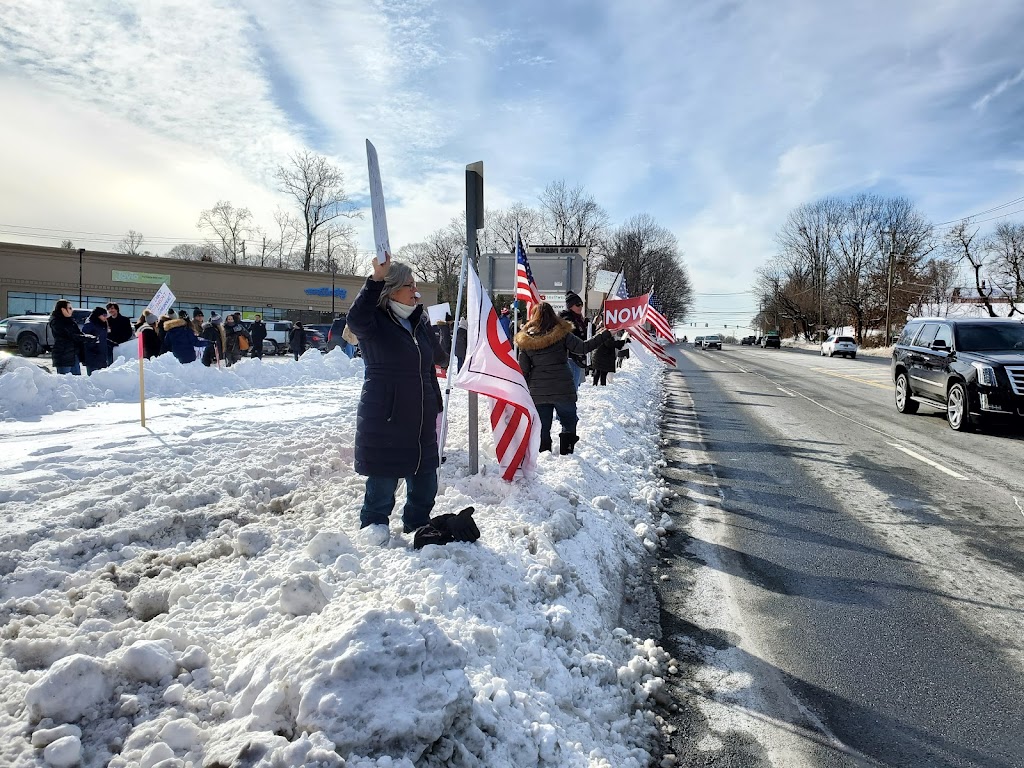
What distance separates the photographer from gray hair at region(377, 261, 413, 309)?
393 centimetres

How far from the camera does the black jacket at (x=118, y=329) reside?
563 inches

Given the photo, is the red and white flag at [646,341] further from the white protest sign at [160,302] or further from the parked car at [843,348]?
the parked car at [843,348]

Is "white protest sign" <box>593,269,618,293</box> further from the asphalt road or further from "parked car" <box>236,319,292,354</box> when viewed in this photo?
the asphalt road

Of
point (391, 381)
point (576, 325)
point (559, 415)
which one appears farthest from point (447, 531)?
point (576, 325)

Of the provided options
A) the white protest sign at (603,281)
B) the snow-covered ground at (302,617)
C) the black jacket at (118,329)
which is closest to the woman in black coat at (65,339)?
the black jacket at (118,329)

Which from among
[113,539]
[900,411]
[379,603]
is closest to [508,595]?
[379,603]

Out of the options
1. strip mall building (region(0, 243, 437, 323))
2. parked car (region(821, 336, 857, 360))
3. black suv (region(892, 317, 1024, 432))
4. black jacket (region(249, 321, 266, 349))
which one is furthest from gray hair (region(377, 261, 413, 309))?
parked car (region(821, 336, 857, 360))

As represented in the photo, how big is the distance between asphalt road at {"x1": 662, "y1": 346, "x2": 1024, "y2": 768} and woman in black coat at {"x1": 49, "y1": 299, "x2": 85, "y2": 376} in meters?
11.2

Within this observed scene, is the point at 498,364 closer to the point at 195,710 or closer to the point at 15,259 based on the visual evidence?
the point at 195,710

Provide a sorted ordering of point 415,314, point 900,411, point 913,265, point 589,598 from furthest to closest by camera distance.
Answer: point 913,265 < point 900,411 < point 415,314 < point 589,598

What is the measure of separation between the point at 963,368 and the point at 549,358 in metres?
8.12

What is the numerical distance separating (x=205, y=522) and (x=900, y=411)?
1356 cm

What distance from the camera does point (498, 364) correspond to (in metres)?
5.60

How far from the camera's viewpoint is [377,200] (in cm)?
397
